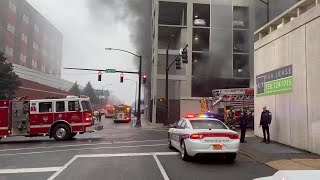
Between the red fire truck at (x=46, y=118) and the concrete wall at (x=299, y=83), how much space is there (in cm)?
933

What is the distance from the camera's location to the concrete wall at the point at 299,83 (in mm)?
13070

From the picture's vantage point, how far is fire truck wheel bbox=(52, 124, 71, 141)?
2017 cm

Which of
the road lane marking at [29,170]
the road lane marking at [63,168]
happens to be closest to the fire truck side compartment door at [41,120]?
the road lane marking at [63,168]

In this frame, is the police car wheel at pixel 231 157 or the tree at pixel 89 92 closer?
the police car wheel at pixel 231 157

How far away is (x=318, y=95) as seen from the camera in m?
12.8

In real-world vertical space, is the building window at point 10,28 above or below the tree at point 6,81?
above

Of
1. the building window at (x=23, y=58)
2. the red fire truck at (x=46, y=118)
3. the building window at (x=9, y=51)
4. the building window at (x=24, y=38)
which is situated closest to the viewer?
the red fire truck at (x=46, y=118)

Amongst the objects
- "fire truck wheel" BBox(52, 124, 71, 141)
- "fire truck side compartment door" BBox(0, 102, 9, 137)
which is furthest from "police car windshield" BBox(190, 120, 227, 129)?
"fire truck side compartment door" BBox(0, 102, 9, 137)

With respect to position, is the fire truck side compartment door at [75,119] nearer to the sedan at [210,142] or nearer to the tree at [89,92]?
the sedan at [210,142]

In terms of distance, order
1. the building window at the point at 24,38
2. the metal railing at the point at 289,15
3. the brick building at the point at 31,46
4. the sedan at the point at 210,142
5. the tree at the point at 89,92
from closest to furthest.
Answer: the sedan at the point at 210,142
the metal railing at the point at 289,15
the brick building at the point at 31,46
the building window at the point at 24,38
the tree at the point at 89,92

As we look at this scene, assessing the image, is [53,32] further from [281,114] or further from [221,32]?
[281,114]

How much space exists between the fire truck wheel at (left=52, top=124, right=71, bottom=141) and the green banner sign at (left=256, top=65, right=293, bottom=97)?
31.7ft

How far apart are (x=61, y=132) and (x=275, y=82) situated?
10668 millimetres

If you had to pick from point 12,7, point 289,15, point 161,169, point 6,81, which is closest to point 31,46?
point 12,7
